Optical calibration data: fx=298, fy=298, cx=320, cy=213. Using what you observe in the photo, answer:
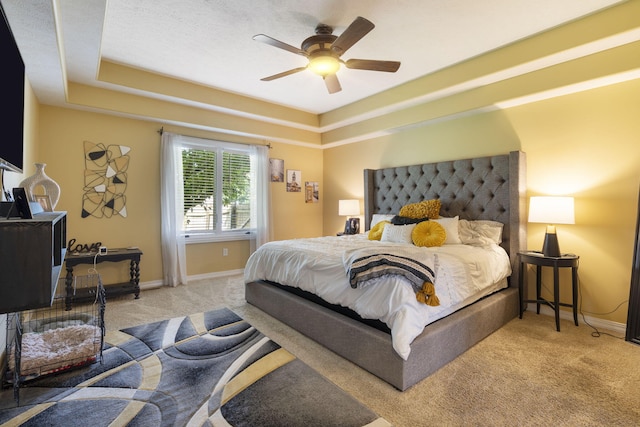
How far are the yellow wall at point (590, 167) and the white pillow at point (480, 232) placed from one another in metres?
0.39

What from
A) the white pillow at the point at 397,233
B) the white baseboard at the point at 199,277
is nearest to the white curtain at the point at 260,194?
the white baseboard at the point at 199,277

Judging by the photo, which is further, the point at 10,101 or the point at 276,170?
the point at 276,170

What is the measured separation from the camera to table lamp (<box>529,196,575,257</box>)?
111 inches

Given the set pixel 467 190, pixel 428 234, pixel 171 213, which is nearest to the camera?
pixel 428 234

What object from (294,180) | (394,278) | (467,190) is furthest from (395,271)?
(294,180)

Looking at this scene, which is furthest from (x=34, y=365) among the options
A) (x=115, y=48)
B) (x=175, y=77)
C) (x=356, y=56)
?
(x=356, y=56)

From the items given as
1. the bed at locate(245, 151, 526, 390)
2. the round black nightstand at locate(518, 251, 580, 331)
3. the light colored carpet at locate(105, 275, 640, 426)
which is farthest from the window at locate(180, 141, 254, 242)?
the round black nightstand at locate(518, 251, 580, 331)

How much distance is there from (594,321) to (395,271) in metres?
2.50

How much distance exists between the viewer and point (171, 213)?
4.36m

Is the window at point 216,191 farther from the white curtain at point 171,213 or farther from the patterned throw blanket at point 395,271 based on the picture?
the patterned throw blanket at point 395,271

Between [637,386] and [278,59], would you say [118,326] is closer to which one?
[278,59]

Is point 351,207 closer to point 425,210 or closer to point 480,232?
point 425,210

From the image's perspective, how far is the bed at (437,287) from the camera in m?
2.05

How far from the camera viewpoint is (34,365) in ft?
6.73
